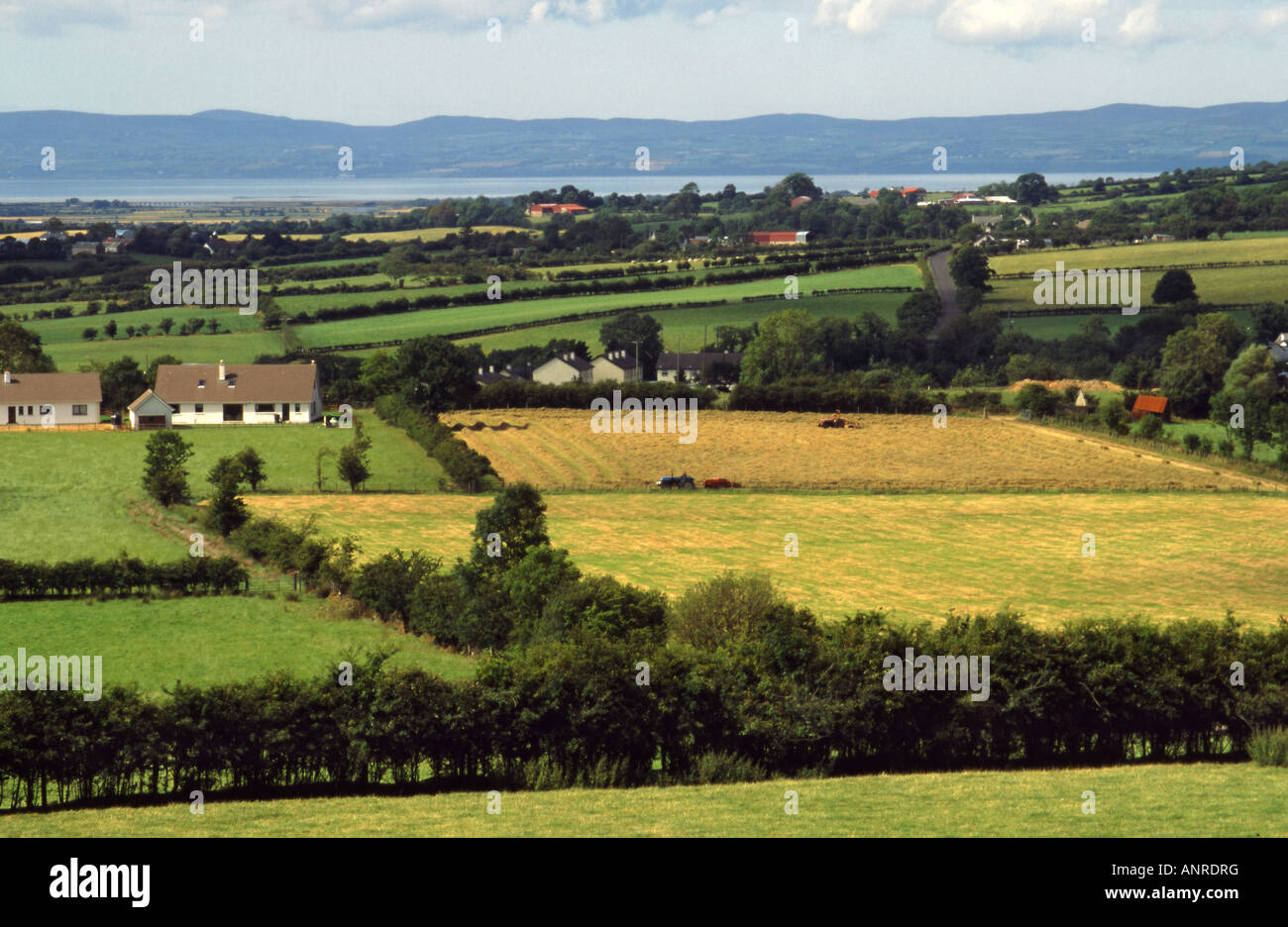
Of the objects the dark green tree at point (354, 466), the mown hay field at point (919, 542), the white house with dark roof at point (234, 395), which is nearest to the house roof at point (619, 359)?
the white house with dark roof at point (234, 395)

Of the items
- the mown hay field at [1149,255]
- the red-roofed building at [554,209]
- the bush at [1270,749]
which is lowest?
the bush at [1270,749]

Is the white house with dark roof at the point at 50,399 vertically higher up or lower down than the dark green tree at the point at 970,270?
lower down

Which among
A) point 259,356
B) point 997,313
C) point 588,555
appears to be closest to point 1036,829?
point 588,555

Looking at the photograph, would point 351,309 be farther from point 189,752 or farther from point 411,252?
point 189,752

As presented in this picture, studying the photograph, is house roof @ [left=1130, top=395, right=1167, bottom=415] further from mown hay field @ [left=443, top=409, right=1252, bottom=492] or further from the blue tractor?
the blue tractor

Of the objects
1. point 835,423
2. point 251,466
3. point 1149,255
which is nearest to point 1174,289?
point 1149,255

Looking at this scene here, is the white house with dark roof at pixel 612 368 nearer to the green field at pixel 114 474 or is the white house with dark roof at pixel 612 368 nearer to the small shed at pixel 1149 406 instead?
the green field at pixel 114 474

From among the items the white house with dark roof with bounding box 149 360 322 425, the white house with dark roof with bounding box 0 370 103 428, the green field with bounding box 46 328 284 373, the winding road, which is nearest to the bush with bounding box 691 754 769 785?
the white house with dark roof with bounding box 149 360 322 425
